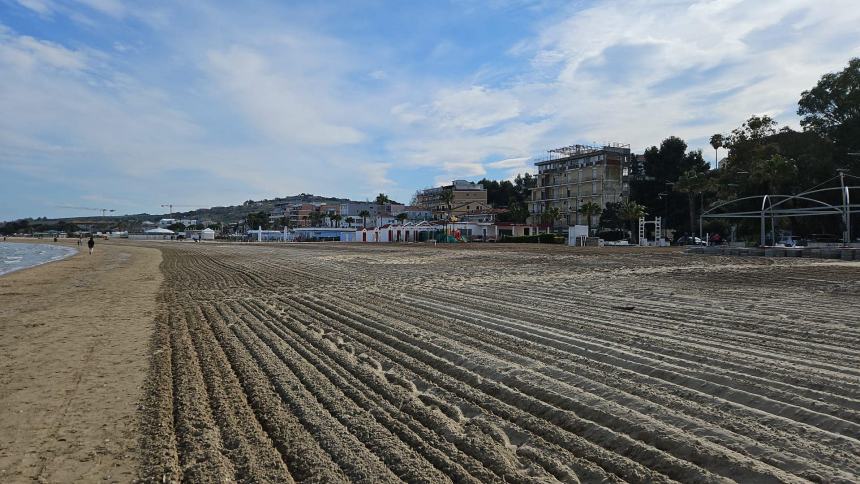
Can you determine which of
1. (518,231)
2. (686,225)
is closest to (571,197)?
(518,231)

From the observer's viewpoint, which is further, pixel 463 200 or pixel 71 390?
pixel 463 200

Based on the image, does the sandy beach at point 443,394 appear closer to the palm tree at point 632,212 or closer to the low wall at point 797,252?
the low wall at point 797,252

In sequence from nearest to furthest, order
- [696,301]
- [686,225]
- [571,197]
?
1. [696,301]
2. [686,225]
3. [571,197]

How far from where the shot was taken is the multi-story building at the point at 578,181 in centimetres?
8719

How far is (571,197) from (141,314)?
8786 cm

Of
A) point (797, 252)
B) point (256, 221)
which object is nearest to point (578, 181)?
point (797, 252)

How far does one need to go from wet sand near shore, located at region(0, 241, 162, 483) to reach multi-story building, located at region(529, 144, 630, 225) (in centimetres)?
8021

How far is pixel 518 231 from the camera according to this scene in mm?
86750

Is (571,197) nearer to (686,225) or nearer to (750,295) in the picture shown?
(686,225)

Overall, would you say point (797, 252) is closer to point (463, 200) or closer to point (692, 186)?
point (692, 186)

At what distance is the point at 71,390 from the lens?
5.73m

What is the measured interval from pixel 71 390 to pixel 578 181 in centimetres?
9143

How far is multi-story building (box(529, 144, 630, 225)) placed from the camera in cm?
8719

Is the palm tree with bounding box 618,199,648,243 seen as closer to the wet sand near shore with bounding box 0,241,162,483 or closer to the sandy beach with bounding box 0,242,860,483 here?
the sandy beach with bounding box 0,242,860,483
